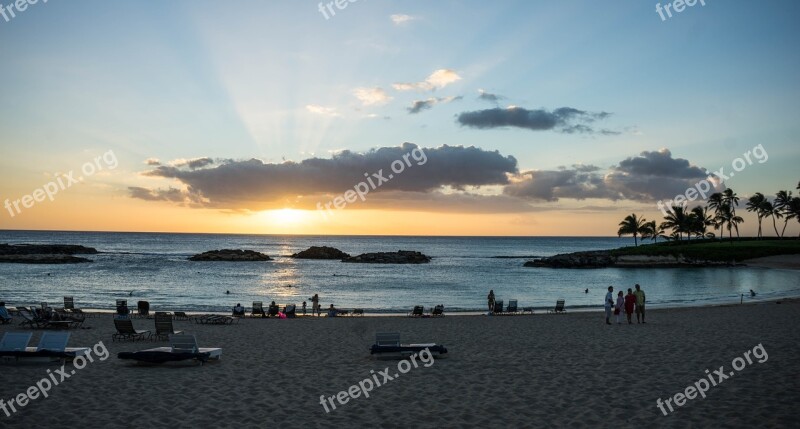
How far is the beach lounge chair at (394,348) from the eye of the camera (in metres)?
14.8

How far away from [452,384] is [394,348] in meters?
3.24

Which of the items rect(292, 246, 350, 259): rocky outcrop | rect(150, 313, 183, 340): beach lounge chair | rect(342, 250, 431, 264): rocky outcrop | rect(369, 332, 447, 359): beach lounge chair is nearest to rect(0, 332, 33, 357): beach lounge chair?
rect(150, 313, 183, 340): beach lounge chair

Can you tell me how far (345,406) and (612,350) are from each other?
927cm

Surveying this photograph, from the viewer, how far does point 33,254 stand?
105m

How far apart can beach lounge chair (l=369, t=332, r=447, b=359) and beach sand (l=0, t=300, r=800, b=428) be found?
34cm

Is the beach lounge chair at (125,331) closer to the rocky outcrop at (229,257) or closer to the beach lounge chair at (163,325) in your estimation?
the beach lounge chair at (163,325)

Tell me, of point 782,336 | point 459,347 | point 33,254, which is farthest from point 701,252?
point 33,254

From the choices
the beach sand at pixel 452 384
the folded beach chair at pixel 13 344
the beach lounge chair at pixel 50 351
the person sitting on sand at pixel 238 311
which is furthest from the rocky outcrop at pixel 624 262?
the folded beach chair at pixel 13 344

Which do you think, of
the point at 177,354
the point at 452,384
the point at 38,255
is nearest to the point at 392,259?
the point at 38,255

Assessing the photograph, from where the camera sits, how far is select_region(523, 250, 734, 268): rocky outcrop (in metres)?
94.1

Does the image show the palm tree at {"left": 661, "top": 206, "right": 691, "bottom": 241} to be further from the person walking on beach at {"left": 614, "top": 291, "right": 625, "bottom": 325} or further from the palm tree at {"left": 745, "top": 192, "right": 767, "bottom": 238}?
the person walking on beach at {"left": 614, "top": 291, "right": 625, "bottom": 325}

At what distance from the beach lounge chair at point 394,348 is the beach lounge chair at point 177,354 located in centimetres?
436

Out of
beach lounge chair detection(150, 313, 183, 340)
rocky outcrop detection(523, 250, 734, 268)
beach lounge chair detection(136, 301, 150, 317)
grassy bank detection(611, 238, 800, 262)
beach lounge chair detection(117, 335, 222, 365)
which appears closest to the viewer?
beach lounge chair detection(117, 335, 222, 365)

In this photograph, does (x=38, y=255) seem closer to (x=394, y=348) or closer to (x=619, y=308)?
(x=394, y=348)
